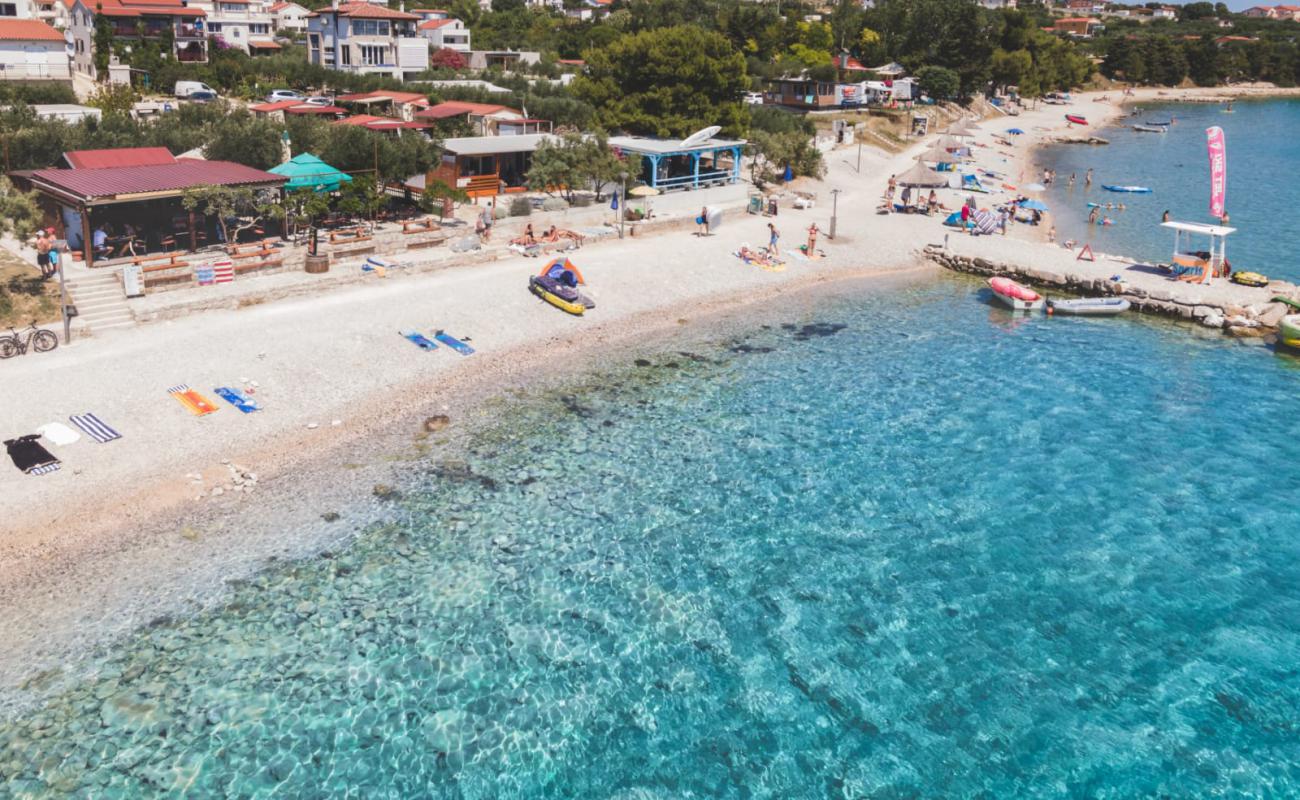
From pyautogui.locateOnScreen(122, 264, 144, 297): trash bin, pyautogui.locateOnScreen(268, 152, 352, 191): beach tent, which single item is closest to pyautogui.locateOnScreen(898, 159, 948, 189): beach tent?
pyautogui.locateOnScreen(268, 152, 352, 191): beach tent

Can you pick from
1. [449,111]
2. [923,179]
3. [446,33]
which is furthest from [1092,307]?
[446,33]


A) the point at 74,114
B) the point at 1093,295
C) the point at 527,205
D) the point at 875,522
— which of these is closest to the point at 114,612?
the point at 875,522

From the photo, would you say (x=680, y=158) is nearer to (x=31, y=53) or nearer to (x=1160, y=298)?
(x=1160, y=298)

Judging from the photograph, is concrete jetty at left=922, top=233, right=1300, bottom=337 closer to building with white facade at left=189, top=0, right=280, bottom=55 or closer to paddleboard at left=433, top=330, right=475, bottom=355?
paddleboard at left=433, top=330, right=475, bottom=355

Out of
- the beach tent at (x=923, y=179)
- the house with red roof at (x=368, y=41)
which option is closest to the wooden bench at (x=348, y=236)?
the beach tent at (x=923, y=179)

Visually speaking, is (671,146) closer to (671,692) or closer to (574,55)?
(671,692)

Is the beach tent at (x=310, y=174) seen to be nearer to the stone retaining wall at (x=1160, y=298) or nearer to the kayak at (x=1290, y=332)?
the stone retaining wall at (x=1160, y=298)
